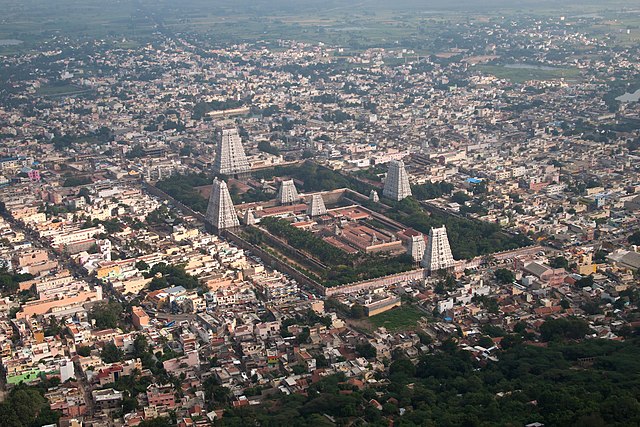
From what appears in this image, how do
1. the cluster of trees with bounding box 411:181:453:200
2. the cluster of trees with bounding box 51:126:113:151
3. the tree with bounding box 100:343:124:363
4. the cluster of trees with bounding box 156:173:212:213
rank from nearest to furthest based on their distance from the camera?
the tree with bounding box 100:343:124:363, the cluster of trees with bounding box 156:173:212:213, the cluster of trees with bounding box 411:181:453:200, the cluster of trees with bounding box 51:126:113:151

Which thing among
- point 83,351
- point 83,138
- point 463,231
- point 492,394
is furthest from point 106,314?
point 83,138

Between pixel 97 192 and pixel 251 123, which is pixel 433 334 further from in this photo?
pixel 251 123

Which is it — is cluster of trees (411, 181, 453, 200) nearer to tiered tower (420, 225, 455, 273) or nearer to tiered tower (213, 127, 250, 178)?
tiered tower (213, 127, 250, 178)

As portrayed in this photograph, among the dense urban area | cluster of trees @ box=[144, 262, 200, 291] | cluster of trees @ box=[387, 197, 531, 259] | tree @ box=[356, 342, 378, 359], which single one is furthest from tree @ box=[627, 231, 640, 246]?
cluster of trees @ box=[144, 262, 200, 291]

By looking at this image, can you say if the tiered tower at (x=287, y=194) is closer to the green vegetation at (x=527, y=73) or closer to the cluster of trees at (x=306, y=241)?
the cluster of trees at (x=306, y=241)

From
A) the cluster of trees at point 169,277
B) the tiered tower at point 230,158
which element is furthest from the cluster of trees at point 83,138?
the cluster of trees at point 169,277

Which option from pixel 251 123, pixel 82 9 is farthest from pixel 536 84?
pixel 82 9
